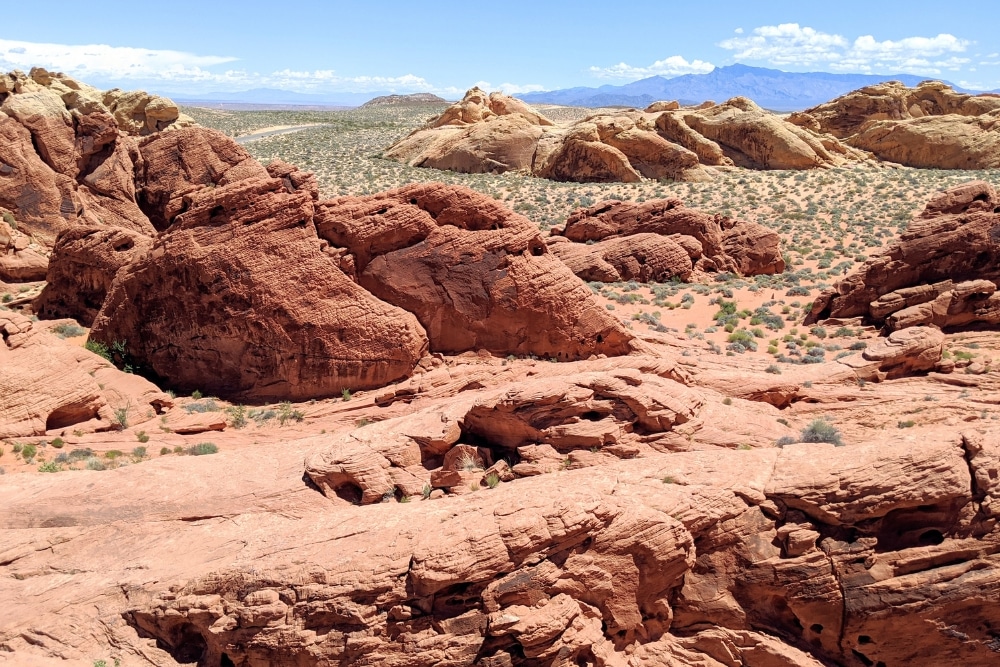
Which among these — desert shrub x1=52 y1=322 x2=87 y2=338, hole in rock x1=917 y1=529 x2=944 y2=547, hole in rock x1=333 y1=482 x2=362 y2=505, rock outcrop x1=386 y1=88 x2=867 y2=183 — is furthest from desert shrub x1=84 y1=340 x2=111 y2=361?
rock outcrop x1=386 y1=88 x2=867 y2=183

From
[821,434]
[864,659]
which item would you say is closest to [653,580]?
[864,659]

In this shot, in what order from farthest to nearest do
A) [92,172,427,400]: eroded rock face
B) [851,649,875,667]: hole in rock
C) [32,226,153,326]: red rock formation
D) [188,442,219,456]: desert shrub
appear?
[32,226,153,326]: red rock formation → [92,172,427,400]: eroded rock face → [188,442,219,456]: desert shrub → [851,649,875,667]: hole in rock

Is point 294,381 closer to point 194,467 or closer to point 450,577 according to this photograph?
point 194,467

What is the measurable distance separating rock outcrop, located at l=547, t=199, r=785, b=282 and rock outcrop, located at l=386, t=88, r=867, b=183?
55.9 ft

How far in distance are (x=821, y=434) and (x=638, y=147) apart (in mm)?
40083

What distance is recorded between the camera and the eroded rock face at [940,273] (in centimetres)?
1898

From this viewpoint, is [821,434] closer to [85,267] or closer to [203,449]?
[203,449]

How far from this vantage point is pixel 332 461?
10406mm

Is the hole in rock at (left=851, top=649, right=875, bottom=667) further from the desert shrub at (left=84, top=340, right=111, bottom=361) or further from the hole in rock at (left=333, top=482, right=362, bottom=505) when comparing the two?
the desert shrub at (left=84, top=340, right=111, bottom=361)

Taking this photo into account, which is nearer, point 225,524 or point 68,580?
point 68,580

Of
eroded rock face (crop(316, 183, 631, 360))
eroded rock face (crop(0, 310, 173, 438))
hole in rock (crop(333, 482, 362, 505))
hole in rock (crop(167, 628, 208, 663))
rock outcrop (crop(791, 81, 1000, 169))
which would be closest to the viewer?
hole in rock (crop(167, 628, 208, 663))

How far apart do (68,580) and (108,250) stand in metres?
13.1

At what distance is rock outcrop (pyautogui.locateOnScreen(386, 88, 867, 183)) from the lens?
47531 mm

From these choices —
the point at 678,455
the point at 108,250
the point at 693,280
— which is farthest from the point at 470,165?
the point at 678,455
